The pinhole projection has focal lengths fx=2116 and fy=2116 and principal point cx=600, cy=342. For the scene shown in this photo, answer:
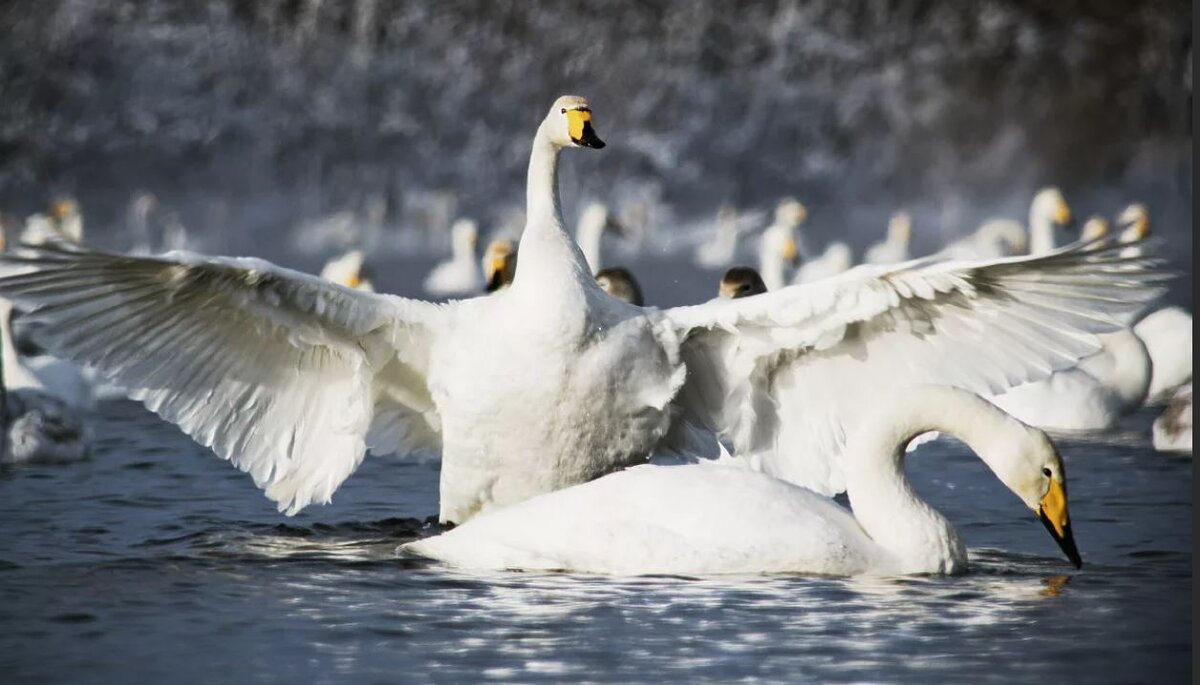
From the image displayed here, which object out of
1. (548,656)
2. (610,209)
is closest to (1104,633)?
(548,656)

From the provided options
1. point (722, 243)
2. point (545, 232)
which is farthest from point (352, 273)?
point (722, 243)

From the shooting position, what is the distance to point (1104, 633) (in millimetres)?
6191

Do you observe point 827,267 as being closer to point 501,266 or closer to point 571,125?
point 501,266

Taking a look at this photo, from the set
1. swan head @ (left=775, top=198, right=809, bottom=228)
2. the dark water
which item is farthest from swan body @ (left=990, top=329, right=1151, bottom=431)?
swan head @ (left=775, top=198, right=809, bottom=228)

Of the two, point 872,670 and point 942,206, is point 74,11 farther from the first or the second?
point 872,670

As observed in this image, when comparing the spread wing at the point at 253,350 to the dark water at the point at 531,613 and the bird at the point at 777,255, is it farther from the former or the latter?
the bird at the point at 777,255

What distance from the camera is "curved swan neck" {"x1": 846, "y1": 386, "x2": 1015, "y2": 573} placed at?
22.1 feet

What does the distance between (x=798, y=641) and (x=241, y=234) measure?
673 inches

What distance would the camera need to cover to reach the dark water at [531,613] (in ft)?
19.0

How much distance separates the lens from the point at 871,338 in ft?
24.5

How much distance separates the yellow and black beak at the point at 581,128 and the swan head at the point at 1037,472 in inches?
74.5

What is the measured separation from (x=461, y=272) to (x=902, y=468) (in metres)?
13.8

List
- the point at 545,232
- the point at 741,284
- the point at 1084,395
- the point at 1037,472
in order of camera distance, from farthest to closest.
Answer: the point at 1084,395, the point at 741,284, the point at 545,232, the point at 1037,472

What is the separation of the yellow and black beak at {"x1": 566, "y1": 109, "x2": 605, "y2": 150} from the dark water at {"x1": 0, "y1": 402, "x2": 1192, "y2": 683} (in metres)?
1.62
